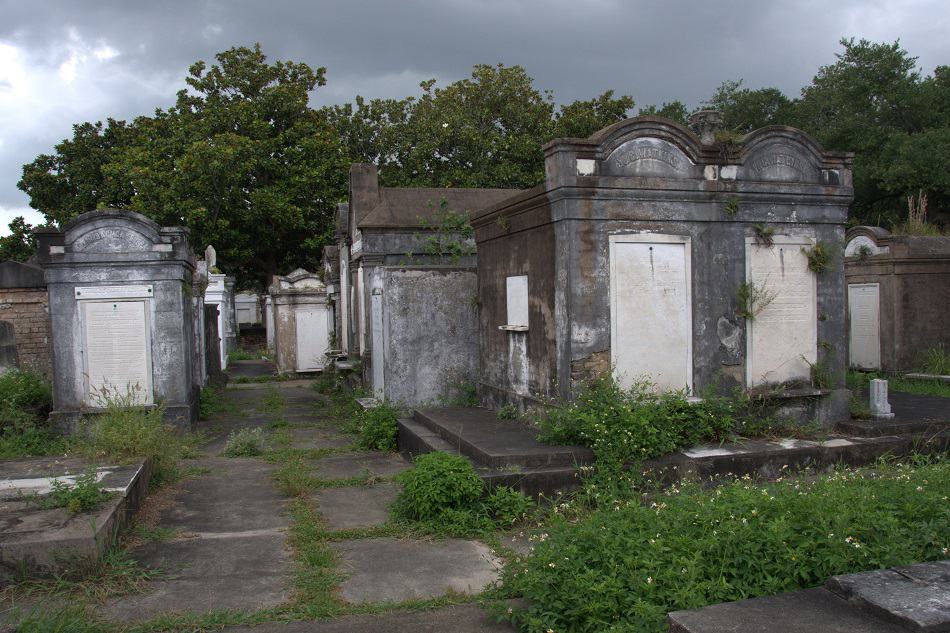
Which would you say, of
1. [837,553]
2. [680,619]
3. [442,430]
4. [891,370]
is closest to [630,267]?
[442,430]

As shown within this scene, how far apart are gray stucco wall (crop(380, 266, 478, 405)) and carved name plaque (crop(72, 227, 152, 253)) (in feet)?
11.1

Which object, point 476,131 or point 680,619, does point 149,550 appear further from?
point 476,131

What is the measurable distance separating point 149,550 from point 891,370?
12486 millimetres

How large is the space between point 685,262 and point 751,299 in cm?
80

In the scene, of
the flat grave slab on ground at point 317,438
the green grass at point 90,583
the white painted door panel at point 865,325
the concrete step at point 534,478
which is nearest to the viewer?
the green grass at point 90,583

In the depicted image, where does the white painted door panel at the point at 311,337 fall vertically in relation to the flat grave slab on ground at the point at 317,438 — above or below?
above

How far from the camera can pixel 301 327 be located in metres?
19.5

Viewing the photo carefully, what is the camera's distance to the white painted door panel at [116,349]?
10203 mm

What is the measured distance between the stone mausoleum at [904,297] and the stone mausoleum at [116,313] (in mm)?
11772

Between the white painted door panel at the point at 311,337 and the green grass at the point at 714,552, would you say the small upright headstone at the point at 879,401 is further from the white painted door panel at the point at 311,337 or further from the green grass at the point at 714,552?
the white painted door panel at the point at 311,337

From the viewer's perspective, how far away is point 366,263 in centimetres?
1256

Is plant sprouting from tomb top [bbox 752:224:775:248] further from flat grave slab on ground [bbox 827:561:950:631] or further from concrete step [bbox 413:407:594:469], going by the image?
flat grave slab on ground [bbox 827:561:950:631]

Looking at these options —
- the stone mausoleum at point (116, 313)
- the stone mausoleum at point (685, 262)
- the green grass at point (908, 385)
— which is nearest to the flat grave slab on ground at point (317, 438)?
the stone mausoleum at point (116, 313)

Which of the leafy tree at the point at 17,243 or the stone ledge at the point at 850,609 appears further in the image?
the leafy tree at the point at 17,243
